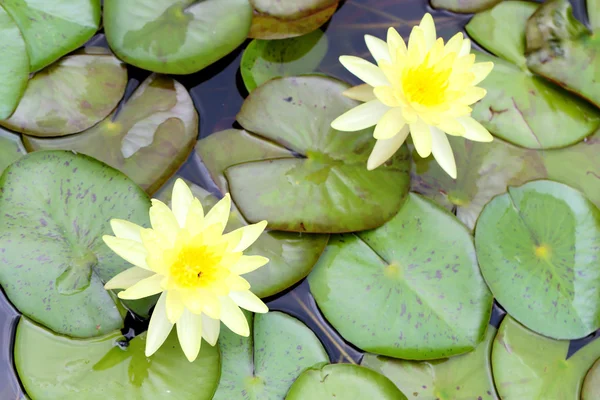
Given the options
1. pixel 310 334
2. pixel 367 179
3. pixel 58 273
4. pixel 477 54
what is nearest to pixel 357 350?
pixel 310 334

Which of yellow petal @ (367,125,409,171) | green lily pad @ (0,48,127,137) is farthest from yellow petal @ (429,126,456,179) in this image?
green lily pad @ (0,48,127,137)

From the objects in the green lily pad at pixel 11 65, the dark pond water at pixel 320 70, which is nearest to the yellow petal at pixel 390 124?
the dark pond water at pixel 320 70

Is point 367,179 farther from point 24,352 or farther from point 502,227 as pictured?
point 24,352

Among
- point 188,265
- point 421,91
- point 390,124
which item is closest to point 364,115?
point 390,124

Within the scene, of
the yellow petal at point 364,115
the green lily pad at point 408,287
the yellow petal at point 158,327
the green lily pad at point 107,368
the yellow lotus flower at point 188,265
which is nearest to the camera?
the yellow lotus flower at point 188,265

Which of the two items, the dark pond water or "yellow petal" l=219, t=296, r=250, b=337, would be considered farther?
the dark pond water

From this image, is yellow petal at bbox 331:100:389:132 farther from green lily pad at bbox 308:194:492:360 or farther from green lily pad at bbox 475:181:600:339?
green lily pad at bbox 475:181:600:339

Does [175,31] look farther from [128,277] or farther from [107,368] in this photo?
[107,368]

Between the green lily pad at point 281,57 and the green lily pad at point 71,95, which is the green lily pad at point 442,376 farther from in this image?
the green lily pad at point 71,95
